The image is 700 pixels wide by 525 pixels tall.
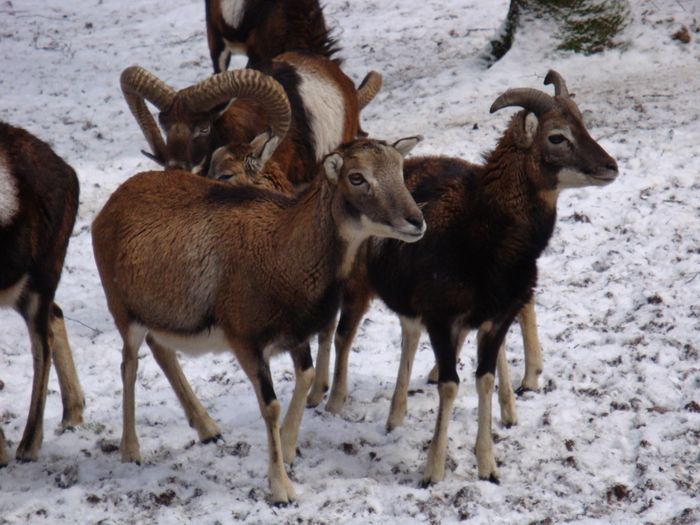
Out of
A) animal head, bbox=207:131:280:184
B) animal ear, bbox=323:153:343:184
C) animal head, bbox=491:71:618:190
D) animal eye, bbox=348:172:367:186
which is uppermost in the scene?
animal ear, bbox=323:153:343:184

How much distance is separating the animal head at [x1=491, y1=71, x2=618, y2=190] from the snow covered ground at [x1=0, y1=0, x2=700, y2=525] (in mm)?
1825

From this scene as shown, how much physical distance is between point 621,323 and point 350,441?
2.73 metres

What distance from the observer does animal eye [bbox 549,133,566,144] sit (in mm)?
7137

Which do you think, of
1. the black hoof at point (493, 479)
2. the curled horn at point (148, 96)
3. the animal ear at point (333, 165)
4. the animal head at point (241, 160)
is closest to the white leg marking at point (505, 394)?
the black hoof at point (493, 479)

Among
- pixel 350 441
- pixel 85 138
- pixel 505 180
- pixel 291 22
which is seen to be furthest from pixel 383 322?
pixel 85 138

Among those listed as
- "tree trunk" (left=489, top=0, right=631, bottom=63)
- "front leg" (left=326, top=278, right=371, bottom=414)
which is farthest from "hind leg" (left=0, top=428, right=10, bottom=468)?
"tree trunk" (left=489, top=0, right=631, bottom=63)

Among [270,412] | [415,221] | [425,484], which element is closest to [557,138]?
[415,221]

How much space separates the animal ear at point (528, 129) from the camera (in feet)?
23.5

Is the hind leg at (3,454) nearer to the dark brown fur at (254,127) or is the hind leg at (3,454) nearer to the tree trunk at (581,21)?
the dark brown fur at (254,127)

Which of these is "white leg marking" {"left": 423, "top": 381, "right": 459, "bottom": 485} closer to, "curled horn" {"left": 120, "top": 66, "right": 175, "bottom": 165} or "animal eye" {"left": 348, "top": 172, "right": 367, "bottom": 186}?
"animal eye" {"left": 348, "top": 172, "right": 367, "bottom": 186}

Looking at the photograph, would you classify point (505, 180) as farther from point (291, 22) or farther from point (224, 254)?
point (291, 22)

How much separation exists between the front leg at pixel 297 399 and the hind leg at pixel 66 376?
1735 mm

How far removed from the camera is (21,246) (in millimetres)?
7309

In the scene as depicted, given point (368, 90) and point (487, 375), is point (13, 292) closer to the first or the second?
point (487, 375)
